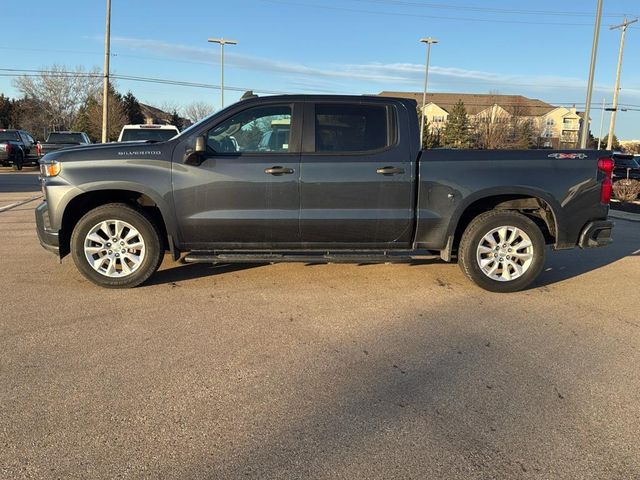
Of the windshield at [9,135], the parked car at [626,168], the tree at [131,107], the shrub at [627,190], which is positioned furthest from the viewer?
the tree at [131,107]

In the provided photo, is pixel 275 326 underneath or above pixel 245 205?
underneath

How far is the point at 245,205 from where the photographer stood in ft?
17.7

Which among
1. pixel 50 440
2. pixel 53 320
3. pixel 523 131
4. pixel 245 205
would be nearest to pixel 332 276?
pixel 245 205

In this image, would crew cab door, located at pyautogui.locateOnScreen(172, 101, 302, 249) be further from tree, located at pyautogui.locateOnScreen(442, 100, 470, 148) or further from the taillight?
tree, located at pyautogui.locateOnScreen(442, 100, 470, 148)

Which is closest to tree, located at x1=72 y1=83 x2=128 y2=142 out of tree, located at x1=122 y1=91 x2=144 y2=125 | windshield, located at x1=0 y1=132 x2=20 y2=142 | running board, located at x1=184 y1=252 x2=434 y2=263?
tree, located at x1=122 y1=91 x2=144 y2=125

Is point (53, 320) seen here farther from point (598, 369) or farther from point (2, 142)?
point (2, 142)

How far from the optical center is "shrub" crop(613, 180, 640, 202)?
16.1 metres

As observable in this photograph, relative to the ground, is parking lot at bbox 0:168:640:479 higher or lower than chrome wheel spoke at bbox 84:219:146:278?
lower

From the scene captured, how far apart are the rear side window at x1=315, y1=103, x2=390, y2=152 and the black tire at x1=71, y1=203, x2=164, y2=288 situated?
1937 millimetres

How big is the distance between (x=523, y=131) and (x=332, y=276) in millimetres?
60972

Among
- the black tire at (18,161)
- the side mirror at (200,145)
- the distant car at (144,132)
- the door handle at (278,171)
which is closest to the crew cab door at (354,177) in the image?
the door handle at (278,171)

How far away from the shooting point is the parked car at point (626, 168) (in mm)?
22297

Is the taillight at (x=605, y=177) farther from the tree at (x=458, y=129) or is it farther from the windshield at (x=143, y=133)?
the tree at (x=458, y=129)

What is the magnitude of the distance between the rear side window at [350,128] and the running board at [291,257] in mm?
1105
